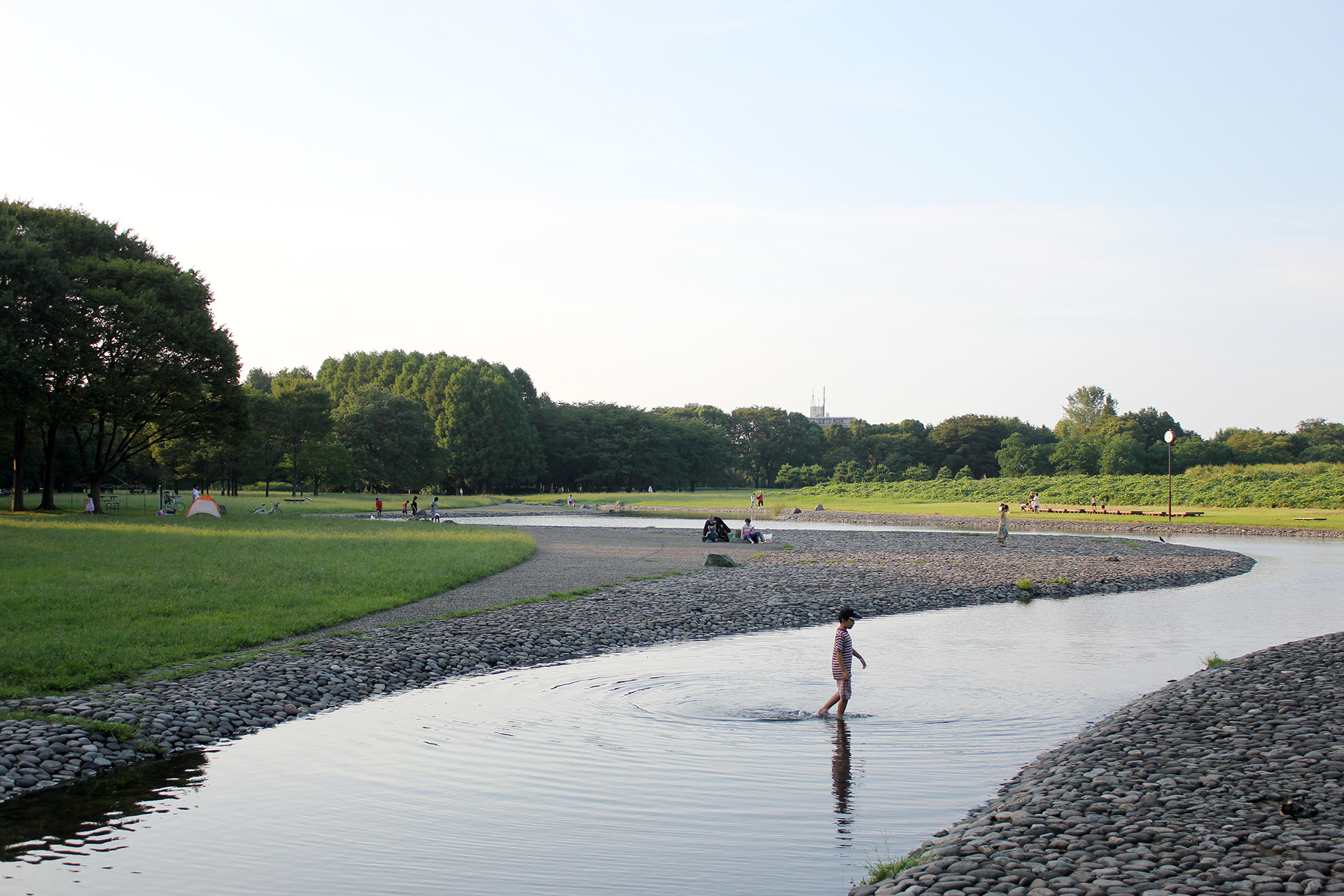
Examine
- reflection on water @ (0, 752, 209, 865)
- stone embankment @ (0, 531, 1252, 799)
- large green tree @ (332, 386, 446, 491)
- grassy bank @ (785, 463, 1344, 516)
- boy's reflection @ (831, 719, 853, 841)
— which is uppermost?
large green tree @ (332, 386, 446, 491)

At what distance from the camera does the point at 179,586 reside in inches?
773

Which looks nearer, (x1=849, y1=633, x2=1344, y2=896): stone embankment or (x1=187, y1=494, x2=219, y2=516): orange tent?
(x1=849, y1=633, x2=1344, y2=896): stone embankment

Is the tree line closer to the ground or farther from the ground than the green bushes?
farther from the ground

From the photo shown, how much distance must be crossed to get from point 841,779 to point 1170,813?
A: 305 cm

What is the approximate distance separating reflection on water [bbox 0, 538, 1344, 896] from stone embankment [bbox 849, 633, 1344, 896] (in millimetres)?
765

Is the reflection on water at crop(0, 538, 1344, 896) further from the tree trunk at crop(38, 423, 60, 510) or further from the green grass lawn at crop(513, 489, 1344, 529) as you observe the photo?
the green grass lawn at crop(513, 489, 1344, 529)

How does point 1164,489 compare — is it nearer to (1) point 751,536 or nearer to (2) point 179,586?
(1) point 751,536

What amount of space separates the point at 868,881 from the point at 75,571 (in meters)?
19.7

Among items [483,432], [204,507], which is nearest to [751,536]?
[204,507]

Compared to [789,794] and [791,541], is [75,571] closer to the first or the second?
[789,794]

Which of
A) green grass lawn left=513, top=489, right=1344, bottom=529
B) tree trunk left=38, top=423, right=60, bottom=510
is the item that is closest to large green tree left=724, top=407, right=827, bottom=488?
green grass lawn left=513, top=489, right=1344, bottom=529

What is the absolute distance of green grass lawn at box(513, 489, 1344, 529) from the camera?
183 feet

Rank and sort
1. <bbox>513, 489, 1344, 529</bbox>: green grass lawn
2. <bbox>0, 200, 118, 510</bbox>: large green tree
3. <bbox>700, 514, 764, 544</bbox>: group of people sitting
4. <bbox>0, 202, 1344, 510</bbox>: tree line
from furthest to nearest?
<bbox>513, 489, 1344, 529</bbox>: green grass lawn < <bbox>0, 202, 1344, 510</bbox>: tree line < <bbox>700, 514, 764, 544</bbox>: group of people sitting < <bbox>0, 200, 118, 510</bbox>: large green tree

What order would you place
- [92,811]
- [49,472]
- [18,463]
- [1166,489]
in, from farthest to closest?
1. [1166,489]
2. [49,472]
3. [18,463]
4. [92,811]
